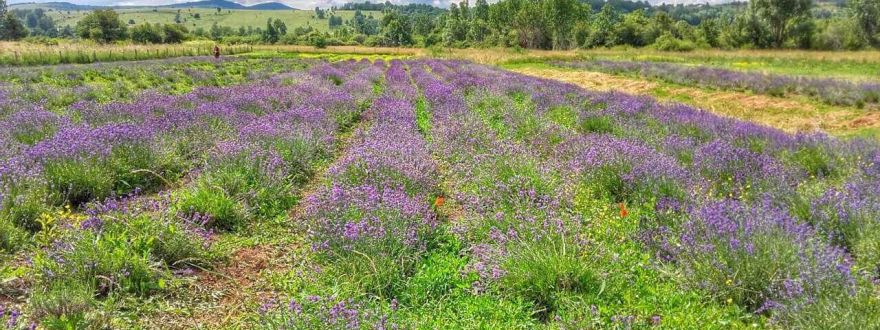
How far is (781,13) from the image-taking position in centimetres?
5694

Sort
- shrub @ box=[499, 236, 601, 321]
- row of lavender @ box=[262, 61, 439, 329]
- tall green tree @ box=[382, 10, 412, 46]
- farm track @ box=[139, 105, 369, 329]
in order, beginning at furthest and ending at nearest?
tall green tree @ box=[382, 10, 412, 46]
shrub @ box=[499, 236, 601, 321]
farm track @ box=[139, 105, 369, 329]
row of lavender @ box=[262, 61, 439, 329]

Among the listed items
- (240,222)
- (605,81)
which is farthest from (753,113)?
(240,222)

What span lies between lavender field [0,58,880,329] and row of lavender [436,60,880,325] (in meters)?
0.02

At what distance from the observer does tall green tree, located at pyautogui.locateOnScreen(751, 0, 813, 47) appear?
5644 centimetres

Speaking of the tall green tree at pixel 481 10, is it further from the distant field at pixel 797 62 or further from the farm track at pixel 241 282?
the farm track at pixel 241 282

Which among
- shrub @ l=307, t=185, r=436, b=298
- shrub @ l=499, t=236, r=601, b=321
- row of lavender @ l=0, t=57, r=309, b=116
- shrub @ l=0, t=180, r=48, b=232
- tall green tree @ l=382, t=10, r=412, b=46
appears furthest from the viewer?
tall green tree @ l=382, t=10, r=412, b=46

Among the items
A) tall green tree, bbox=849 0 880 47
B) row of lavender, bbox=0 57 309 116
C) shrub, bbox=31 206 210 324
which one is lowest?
shrub, bbox=31 206 210 324

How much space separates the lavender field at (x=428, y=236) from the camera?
3232mm

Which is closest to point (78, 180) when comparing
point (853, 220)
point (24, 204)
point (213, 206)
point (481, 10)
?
point (24, 204)

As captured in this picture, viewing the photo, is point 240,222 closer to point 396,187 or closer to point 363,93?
point 396,187

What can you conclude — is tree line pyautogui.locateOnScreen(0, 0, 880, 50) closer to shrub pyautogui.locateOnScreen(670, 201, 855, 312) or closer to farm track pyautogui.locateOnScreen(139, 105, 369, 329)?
shrub pyautogui.locateOnScreen(670, 201, 855, 312)

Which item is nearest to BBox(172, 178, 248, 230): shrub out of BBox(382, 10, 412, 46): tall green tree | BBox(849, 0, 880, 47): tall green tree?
BBox(849, 0, 880, 47): tall green tree

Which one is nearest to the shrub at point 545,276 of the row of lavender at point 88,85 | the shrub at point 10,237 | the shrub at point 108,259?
the shrub at point 108,259

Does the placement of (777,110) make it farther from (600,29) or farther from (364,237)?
(600,29)
